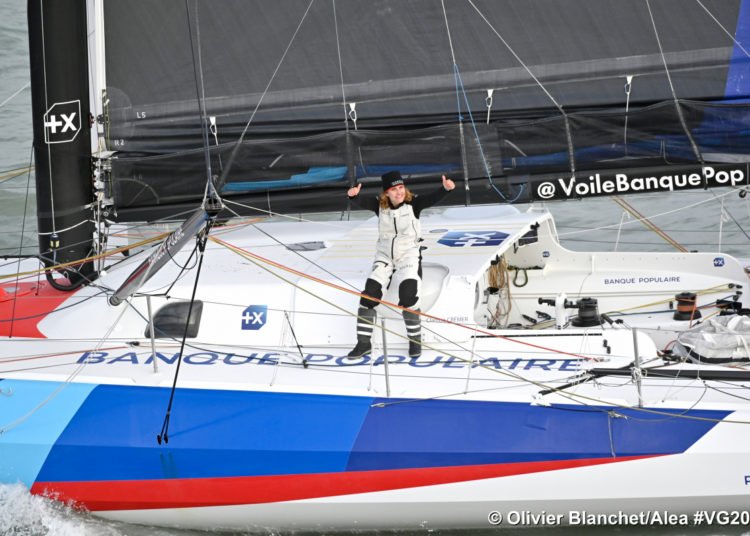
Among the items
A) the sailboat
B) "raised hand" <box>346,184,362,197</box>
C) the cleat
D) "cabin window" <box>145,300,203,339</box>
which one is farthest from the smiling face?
"cabin window" <box>145,300,203,339</box>

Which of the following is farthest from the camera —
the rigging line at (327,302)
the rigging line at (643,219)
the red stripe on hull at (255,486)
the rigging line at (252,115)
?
the rigging line at (643,219)

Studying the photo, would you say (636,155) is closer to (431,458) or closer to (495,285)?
(495,285)

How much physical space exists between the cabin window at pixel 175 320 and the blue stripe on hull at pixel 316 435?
0.74 metres

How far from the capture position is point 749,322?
21.5 ft

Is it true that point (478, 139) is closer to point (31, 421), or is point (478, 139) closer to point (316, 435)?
point (316, 435)

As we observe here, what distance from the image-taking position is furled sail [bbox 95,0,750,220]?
22.5 ft

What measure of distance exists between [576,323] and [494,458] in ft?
5.39

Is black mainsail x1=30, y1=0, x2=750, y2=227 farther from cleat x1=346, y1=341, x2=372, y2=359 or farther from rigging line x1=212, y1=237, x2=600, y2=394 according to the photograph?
cleat x1=346, y1=341, x2=372, y2=359

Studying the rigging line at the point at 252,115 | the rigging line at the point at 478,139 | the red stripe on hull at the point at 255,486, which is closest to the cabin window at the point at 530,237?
the rigging line at the point at 478,139

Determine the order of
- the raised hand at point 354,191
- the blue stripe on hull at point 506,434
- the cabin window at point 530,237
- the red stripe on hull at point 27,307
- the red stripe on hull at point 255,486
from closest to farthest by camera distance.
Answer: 1. the blue stripe on hull at point 506,434
2. the red stripe on hull at point 255,486
3. the raised hand at point 354,191
4. the red stripe on hull at point 27,307
5. the cabin window at point 530,237

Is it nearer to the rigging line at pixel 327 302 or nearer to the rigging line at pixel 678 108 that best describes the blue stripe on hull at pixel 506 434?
the rigging line at pixel 327 302

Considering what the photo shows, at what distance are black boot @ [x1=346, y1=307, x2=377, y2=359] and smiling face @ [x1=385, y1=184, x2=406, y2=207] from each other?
657mm

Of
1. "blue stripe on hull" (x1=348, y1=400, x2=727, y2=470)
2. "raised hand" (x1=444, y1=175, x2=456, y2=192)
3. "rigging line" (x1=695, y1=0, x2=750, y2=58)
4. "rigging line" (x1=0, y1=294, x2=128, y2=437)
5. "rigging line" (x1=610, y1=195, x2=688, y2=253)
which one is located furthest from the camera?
"rigging line" (x1=610, y1=195, x2=688, y2=253)

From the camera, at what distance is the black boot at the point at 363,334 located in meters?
6.51
